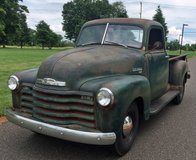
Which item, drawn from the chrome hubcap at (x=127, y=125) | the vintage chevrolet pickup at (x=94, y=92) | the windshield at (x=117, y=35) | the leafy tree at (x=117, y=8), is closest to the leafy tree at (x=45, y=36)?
the leafy tree at (x=117, y=8)

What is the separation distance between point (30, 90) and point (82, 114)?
1013mm

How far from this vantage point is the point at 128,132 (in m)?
4.59

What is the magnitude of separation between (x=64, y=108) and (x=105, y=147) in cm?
102

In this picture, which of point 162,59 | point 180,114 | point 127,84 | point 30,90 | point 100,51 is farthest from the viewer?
point 180,114

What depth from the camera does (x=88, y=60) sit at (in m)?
4.55

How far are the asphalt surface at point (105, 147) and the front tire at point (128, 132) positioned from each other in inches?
4.8

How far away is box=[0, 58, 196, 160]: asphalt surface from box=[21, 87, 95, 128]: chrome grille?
582 mm

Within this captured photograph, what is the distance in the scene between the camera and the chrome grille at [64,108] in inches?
160

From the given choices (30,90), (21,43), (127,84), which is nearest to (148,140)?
(127,84)

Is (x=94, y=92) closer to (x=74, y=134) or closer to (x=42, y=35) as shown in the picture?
(x=74, y=134)

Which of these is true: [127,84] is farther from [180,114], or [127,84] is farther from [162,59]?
[180,114]

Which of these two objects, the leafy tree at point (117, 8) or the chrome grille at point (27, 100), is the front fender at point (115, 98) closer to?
the chrome grille at point (27, 100)

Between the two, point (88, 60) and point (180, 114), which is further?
point (180, 114)

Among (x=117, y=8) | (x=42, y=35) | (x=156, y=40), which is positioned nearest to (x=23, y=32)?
(x=42, y=35)
